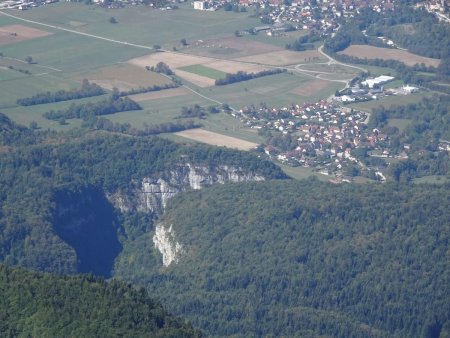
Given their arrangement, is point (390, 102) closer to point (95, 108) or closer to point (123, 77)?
point (123, 77)

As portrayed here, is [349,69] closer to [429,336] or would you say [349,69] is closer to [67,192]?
[67,192]

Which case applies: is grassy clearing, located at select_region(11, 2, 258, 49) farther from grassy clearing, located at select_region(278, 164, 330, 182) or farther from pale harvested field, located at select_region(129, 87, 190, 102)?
grassy clearing, located at select_region(278, 164, 330, 182)

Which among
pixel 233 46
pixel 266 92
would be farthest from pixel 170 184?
pixel 233 46

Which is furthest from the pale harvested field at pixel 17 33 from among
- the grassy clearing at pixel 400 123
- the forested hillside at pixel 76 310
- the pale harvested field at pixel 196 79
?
the forested hillside at pixel 76 310

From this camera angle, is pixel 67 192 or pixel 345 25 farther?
pixel 345 25

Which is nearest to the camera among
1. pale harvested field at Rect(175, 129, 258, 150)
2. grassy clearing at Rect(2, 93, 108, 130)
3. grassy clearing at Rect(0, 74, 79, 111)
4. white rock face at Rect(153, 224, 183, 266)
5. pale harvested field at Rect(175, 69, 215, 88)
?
white rock face at Rect(153, 224, 183, 266)

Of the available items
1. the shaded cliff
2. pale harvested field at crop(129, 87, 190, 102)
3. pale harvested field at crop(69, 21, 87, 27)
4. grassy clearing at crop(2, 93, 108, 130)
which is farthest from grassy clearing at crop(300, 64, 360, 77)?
the shaded cliff

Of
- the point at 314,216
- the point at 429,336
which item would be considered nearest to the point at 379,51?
the point at 314,216
